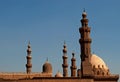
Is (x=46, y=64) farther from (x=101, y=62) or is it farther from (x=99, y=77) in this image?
(x=99, y=77)

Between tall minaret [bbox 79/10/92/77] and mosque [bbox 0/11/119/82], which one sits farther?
tall minaret [bbox 79/10/92/77]

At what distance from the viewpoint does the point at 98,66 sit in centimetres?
4494

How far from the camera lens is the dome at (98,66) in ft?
145

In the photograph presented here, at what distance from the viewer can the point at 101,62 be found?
45812 millimetres

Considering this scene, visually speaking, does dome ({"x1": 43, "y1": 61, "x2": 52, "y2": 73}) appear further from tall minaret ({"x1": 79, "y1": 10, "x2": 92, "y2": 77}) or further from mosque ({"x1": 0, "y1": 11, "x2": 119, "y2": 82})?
tall minaret ({"x1": 79, "y1": 10, "x2": 92, "y2": 77})

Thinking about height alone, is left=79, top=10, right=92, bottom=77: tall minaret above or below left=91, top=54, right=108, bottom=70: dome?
above

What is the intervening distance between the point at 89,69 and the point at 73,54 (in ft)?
46.1

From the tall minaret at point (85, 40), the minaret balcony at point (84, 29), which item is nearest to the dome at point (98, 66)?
the tall minaret at point (85, 40)

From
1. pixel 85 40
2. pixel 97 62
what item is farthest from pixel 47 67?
pixel 85 40

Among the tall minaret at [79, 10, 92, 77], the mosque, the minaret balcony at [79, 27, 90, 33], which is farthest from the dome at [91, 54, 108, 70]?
the minaret balcony at [79, 27, 90, 33]

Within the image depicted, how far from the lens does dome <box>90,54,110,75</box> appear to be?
44.1 meters

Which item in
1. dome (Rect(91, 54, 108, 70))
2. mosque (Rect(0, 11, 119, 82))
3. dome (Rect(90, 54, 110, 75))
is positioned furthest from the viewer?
dome (Rect(91, 54, 108, 70))

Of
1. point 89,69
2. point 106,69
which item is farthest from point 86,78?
point 106,69

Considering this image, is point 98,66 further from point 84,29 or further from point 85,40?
point 84,29
